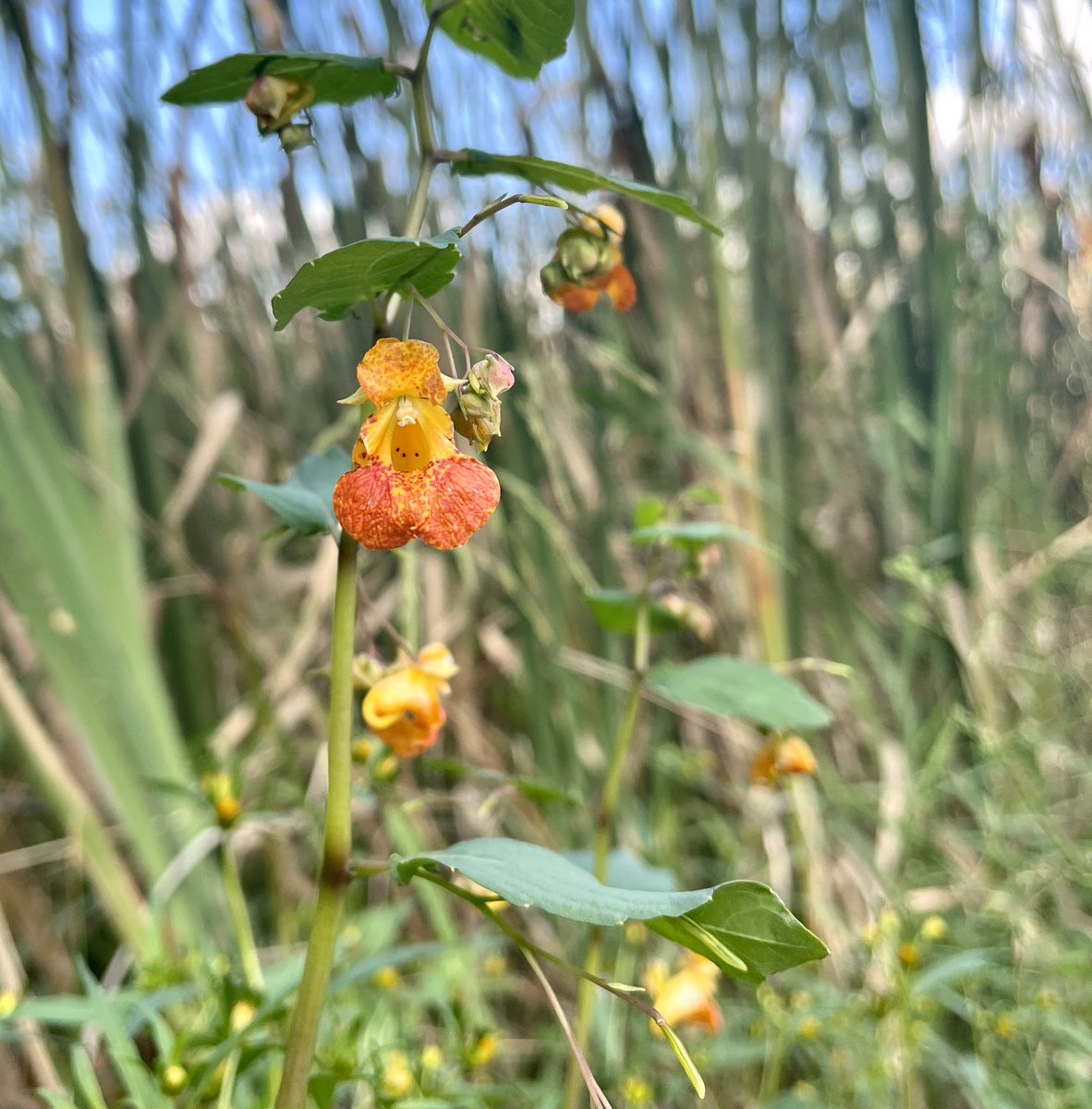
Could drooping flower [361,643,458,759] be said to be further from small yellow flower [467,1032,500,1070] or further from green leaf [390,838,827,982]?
small yellow flower [467,1032,500,1070]

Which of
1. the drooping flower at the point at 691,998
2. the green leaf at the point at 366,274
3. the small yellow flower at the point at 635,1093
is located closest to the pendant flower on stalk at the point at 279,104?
the green leaf at the point at 366,274

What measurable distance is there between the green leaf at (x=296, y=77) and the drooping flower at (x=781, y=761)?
22.1 inches

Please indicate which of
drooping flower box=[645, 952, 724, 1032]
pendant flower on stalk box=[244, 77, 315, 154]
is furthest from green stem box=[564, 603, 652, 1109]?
pendant flower on stalk box=[244, 77, 315, 154]

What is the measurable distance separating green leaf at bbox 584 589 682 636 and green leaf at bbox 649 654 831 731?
4 centimetres

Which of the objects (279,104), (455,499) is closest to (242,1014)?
(455,499)

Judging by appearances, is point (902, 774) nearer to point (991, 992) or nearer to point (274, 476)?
point (991, 992)

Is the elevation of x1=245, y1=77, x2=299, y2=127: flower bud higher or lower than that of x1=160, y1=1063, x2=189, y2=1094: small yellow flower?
higher

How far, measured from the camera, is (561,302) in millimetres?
581

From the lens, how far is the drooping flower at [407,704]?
1.83 ft

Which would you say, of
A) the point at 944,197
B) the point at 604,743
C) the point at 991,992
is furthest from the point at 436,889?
the point at 944,197

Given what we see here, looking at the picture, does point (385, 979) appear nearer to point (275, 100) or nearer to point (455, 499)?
point (455, 499)

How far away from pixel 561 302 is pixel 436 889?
2.61 ft

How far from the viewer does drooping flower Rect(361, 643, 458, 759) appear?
56 centimetres

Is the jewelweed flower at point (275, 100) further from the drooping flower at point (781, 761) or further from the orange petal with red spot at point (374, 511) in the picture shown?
the drooping flower at point (781, 761)
